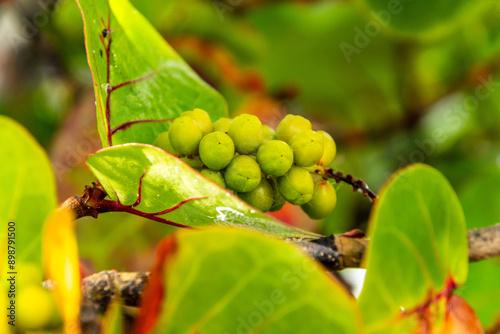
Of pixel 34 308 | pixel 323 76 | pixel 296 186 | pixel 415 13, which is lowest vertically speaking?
pixel 34 308

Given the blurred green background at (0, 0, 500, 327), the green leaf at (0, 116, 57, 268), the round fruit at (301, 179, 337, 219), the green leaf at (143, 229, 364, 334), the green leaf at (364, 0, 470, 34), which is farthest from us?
the blurred green background at (0, 0, 500, 327)

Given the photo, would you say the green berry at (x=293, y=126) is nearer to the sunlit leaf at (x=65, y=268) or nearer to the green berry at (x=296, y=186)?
the green berry at (x=296, y=186)

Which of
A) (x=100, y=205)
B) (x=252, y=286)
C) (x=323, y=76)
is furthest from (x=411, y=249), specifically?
(x=323, y=76)

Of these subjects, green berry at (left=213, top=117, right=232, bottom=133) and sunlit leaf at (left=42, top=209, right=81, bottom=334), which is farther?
green berry at (left=213, top=117, right=232, bottom=133)

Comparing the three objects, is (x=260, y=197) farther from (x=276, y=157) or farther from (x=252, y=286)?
(x=252, y=286)

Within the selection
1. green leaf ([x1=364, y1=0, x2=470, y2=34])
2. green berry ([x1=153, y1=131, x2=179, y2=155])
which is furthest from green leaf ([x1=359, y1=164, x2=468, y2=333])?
green leaf ([x1=364, y1=0, x2=470, y2=34])

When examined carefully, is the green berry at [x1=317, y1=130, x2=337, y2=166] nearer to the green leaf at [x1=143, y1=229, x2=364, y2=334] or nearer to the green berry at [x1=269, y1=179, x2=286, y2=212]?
the green berry at [x1=269, y1=179, x2=286, y2=212]
